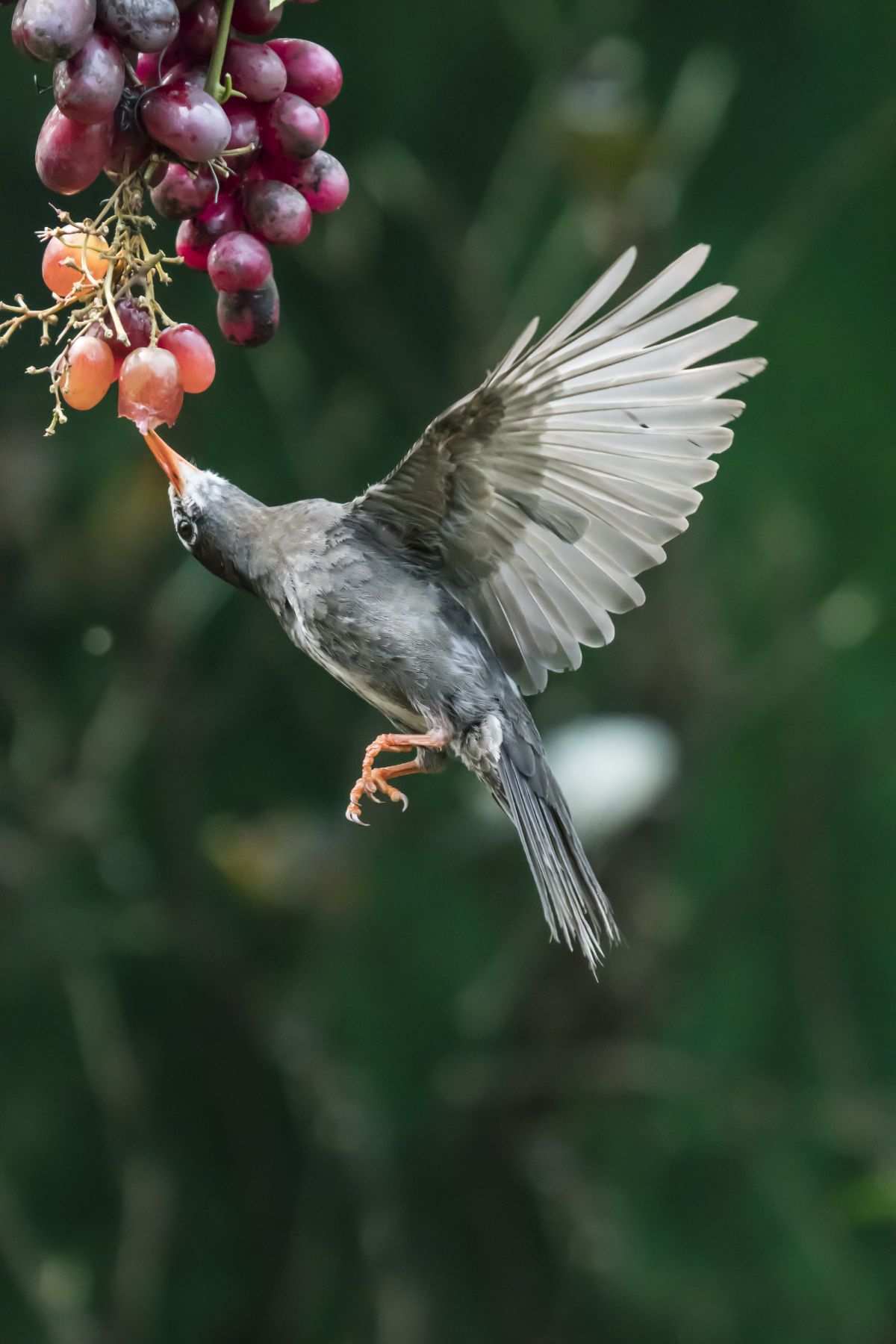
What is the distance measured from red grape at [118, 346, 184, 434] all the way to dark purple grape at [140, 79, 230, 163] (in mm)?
86

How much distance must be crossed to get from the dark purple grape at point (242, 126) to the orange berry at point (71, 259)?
0.24 ft

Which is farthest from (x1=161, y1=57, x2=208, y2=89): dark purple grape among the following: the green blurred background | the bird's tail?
the green blurred background

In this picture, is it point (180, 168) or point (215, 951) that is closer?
point (180, 168)

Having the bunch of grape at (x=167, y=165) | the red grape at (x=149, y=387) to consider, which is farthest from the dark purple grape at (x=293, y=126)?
the red grape at (x=149, y=387)

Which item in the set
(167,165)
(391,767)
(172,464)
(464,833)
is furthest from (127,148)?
(464,833)

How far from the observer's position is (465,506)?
0.86 m

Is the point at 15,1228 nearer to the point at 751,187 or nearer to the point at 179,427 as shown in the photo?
the point at 179,427

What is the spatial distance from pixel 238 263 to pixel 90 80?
0.34 ft

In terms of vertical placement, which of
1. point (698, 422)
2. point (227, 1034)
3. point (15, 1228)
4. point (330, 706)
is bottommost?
point (15, 1228)

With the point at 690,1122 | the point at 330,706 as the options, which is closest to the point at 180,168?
the point at 330,706

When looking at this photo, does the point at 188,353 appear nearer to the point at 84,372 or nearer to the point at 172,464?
→ the point at 84,372

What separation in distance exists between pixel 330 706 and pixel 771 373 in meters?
0.80

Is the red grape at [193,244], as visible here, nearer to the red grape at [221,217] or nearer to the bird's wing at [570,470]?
the red grape at [221,217]

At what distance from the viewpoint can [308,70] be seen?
2.31 ft
